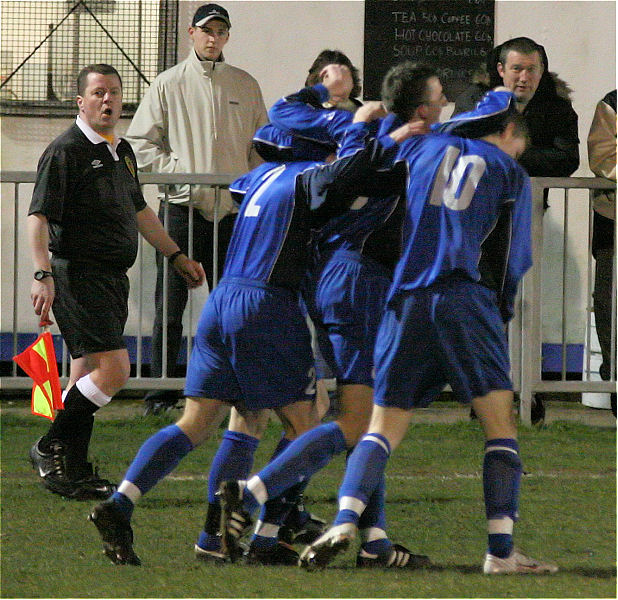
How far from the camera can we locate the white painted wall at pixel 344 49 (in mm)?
10109

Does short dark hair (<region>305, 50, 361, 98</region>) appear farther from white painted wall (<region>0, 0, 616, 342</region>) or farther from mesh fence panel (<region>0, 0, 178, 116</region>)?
mesh fence panel (<region>0, 0, 178, 116</region>)

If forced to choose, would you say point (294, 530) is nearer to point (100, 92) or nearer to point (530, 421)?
point (100, 92)

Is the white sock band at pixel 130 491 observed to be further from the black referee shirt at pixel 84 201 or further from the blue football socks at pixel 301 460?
the black referee shirt at pixel 84 201

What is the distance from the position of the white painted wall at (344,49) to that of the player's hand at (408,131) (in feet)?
17.0

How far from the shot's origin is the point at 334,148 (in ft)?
17.3

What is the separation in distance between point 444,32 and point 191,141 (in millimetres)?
2573

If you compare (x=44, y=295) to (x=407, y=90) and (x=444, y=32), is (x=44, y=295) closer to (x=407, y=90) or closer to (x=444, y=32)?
(x=407, y=90)

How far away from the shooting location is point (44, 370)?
6328 mm

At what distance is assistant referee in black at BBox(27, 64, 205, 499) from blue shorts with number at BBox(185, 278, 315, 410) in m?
1.28

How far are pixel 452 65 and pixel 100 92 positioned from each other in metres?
4.45

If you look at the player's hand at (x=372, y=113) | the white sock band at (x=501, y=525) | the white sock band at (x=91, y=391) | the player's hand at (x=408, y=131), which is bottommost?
the white sock band at (x=501, y=525)

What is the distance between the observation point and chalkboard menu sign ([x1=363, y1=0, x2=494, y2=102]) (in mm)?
10320

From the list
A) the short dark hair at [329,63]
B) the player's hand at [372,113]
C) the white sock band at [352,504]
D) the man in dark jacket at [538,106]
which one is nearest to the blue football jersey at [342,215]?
the player's hand at [372,113]

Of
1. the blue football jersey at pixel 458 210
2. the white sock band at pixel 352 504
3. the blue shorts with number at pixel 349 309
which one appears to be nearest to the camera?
the white sock band at pixel 352 504
